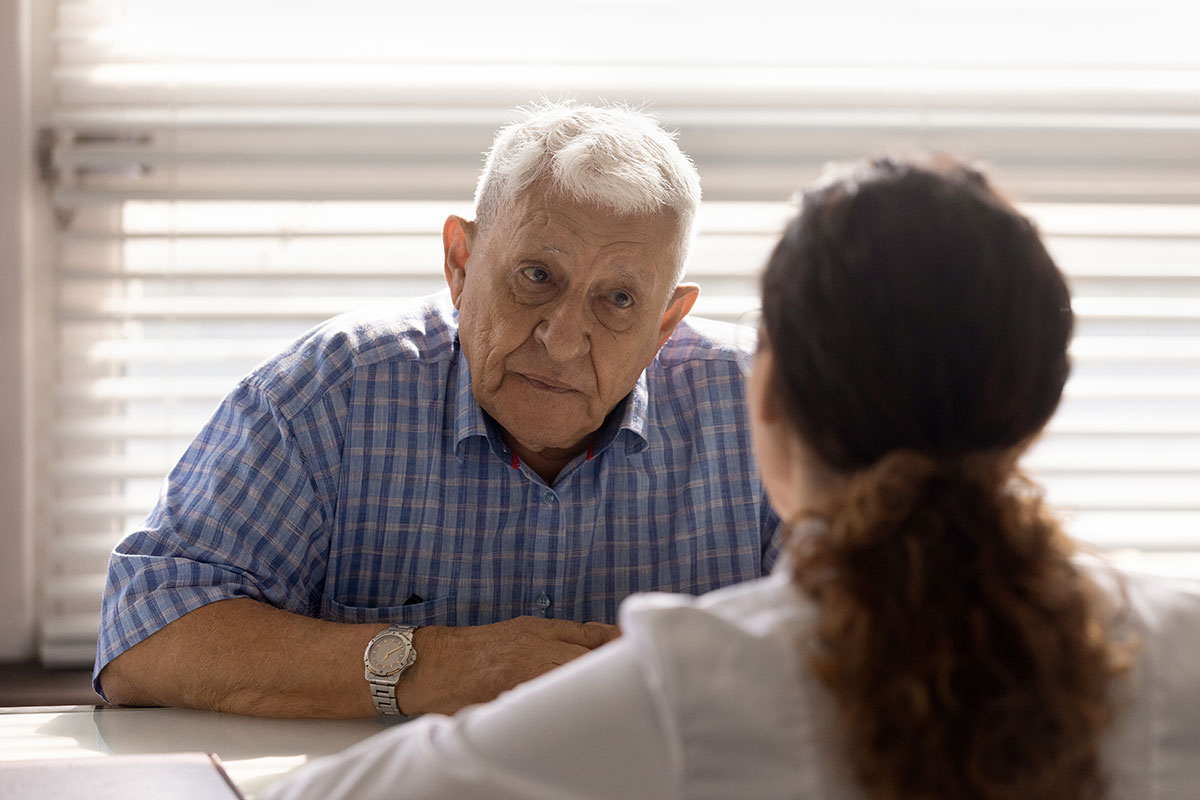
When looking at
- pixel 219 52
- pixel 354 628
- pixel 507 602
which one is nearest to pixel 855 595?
pixel 354 628

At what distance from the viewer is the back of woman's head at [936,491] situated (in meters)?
0.76

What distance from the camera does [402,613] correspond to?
167cm

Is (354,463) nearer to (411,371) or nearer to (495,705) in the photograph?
(411,371)

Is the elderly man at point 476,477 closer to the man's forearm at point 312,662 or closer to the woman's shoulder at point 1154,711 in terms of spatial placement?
the man's forearm at point 312,662

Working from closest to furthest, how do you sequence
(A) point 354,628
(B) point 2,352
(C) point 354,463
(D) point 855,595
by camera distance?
(D) point 855,595
(A) point 354,628
(C) point 354,463
(B) point 2,352

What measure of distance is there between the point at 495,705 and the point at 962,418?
1.27ft

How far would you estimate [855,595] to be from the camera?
773 millimetres

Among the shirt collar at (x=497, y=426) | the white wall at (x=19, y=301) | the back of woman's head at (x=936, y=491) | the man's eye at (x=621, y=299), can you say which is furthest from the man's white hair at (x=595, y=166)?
the white wall at (x=19, y=301)

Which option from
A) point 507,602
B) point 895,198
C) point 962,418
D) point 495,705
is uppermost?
point 895,198

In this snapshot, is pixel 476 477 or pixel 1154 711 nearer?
pixel 1154 711

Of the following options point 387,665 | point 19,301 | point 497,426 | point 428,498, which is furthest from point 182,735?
point 19,301

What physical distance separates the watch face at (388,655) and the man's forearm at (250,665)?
0.02 metres

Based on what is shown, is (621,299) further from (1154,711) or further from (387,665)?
(1154,711)

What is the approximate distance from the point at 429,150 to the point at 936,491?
59.9 inches
